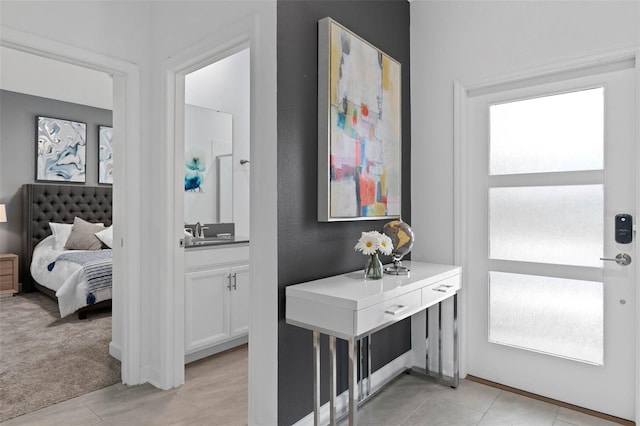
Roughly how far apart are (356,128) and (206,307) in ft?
5.71

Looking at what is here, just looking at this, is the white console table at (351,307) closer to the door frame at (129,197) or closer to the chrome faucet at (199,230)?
the door frame at (129,197)

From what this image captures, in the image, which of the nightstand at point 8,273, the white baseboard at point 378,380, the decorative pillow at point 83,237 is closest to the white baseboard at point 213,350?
the white baseboard at point 378,380

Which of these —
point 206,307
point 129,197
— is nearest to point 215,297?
point 206,307

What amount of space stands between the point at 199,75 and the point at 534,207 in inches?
125

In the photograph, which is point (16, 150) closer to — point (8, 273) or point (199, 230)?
point (8, 273)

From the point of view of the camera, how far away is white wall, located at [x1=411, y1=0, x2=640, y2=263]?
6.77 feet

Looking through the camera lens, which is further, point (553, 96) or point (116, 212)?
point (116, 212)

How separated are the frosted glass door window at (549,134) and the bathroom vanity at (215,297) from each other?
2.00 meters

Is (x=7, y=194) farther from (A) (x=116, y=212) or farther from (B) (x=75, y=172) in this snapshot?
(A) (x=116, y=212)

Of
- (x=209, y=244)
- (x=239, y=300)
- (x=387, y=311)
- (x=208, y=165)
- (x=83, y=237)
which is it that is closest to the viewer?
(x=387, y=311)

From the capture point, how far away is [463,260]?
2.52 m

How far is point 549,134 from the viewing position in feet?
7.45

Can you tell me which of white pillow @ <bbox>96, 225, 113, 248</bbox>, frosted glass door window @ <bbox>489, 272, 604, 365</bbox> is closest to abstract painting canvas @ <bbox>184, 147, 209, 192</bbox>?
white pillow @ <bbox>96, 225, 113, 248</bbox>

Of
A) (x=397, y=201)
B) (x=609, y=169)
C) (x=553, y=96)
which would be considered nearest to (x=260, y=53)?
(x=397, y=201)
